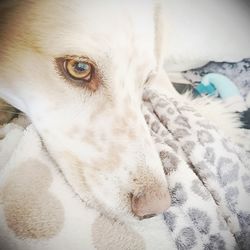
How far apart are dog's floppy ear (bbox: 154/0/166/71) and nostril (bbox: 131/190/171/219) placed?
293 mm

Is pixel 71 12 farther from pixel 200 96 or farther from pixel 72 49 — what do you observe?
pixel 200 96

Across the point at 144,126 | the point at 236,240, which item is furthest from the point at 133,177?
the point at 236,240

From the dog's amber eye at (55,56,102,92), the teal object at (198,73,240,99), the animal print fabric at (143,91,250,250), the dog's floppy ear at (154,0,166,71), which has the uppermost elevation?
the dog's floppy ear at (154,0,166,71)

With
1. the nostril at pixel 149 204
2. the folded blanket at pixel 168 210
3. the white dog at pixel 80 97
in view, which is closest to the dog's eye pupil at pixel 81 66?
the white dog at pixel 80 97

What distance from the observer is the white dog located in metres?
0.70

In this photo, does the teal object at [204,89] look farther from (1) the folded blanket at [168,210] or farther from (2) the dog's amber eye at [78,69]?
(2) the dog's amber eye at [78,69]

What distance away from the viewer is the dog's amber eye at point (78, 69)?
702 mm

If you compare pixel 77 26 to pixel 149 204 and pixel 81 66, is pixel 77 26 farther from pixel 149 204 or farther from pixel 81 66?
pixel 149 204

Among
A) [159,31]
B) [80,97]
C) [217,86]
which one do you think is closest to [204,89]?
[217,86]

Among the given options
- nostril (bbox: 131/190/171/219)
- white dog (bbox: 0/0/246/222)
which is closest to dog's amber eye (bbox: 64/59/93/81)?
white dog (bbox: 0/0/246/222)

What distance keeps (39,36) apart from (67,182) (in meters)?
0.26

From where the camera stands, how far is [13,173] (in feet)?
2.24

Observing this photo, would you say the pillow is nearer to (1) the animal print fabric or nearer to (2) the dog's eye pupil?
(1) the animal print fabric

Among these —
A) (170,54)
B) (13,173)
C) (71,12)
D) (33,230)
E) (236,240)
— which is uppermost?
(71,12)
